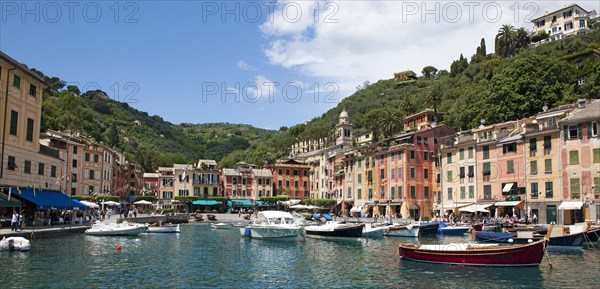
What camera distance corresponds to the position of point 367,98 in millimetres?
186000

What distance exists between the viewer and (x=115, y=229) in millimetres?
49656

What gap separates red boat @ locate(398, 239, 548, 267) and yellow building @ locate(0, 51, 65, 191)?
33452 millimetres

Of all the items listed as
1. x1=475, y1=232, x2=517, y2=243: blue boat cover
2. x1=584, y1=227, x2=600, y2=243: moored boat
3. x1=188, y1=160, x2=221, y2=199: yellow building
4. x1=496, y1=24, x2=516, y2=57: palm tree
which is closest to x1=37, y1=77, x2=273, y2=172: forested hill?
x1=188, y1=160, x2=221, y2=199: yellow building

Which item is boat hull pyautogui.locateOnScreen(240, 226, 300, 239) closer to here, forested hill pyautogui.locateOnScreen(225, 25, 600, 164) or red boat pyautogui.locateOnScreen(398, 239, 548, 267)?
red boat pyautogui.locateOnScreen(398, 239, 548, 267)

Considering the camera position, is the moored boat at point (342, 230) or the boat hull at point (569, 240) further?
the moored boat at point (342, 230)

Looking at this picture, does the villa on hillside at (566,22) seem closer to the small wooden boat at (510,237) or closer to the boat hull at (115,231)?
the small wooden boat at (510,237)

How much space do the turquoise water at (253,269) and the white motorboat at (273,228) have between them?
24.0 ft

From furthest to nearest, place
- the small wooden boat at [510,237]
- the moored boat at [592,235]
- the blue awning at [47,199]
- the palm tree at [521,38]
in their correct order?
the palm tree at [521,38]
the blue awning at [47,199]
the moored boat at [592,235]
the small wooden boat at [510,237]

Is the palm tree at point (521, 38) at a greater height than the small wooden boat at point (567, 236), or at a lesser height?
greater

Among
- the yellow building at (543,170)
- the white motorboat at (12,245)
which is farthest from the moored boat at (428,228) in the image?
the white motorboat at (12,245)

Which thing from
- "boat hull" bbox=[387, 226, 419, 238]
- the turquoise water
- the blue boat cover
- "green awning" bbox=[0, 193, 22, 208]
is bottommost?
the turquoise water

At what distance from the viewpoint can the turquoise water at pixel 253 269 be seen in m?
24.4

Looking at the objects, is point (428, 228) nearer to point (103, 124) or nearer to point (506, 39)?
point (506, 39)

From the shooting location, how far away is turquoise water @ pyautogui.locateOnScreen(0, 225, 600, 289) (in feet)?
80.1
